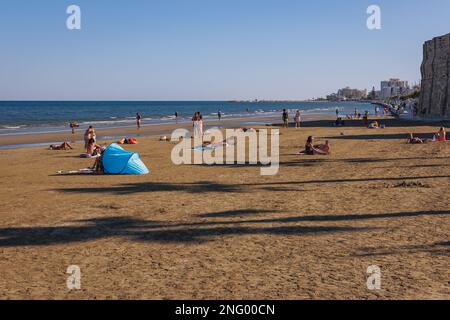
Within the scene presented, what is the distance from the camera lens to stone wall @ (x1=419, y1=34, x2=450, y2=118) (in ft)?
151

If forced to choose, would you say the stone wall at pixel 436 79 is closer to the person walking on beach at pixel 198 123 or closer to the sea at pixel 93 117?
the sea at pixel 93 117

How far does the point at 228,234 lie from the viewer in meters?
8.06

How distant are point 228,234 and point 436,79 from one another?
46.8 meters

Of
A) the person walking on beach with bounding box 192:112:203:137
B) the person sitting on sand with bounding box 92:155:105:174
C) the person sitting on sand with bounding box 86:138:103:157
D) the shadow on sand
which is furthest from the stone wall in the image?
the shadow on sand

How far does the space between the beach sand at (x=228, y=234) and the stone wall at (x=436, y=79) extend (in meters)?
35.5

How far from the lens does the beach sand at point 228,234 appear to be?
583 cm

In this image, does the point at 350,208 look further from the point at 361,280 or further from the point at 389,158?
the point at 389,158

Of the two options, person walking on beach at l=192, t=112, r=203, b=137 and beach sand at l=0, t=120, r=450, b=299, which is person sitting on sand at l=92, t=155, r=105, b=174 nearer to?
beach sand at l=0, t=120, r=450, b=299

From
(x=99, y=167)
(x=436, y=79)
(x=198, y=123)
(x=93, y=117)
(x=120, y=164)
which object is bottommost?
(x=99, y=167)

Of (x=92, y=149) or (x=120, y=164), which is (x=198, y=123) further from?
(x=120, y=164)

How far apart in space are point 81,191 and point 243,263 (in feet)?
23.3

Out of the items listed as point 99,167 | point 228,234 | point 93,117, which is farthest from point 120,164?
point 93,117

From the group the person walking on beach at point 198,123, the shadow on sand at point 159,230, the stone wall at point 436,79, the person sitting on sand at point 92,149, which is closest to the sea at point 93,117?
the person walking on beach at point 198,123

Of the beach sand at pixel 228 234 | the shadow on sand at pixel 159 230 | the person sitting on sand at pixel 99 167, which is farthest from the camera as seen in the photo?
the person sitting on sand at pixel 99 167
